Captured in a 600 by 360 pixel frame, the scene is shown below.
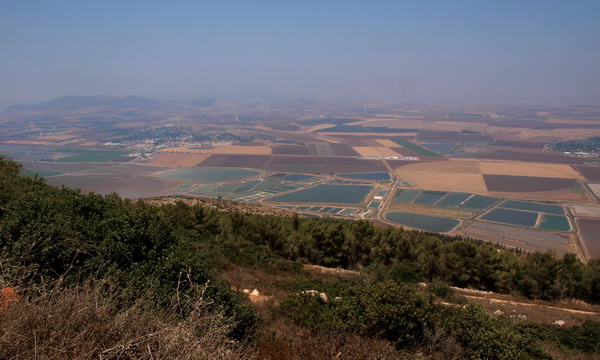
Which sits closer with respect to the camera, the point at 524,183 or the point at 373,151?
the point at 524,183

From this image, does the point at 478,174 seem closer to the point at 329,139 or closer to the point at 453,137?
the point at 453,137

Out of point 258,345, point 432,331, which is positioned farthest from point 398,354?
point 258,345

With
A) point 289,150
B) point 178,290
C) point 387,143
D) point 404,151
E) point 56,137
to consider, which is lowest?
point 404,151

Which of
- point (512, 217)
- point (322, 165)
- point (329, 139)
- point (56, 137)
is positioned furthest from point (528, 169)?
point (56, 137)

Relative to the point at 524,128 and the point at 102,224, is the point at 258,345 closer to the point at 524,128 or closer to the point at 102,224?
the point at 102,224

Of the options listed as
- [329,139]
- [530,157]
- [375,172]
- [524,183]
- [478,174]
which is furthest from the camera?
[329,139]
